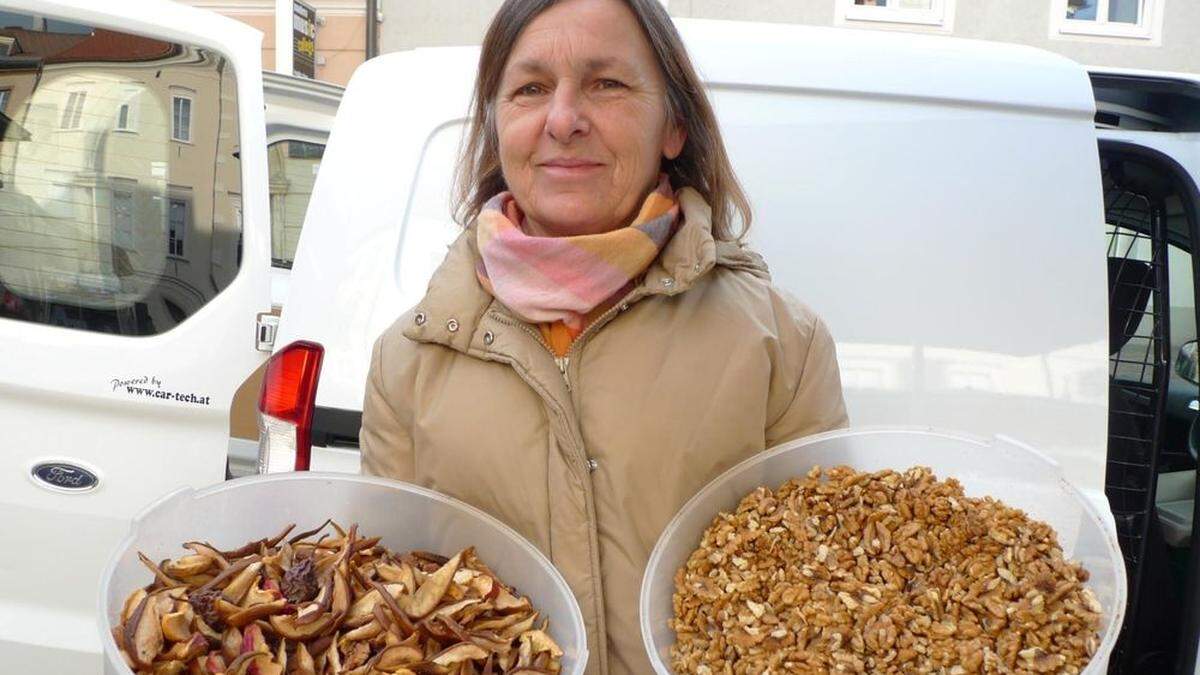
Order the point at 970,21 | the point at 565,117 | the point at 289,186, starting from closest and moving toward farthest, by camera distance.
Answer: the point at 565,117
the point at 289,186
the point at 970,21

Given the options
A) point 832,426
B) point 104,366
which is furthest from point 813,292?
point 104,366

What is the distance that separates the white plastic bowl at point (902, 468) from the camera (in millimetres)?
1244

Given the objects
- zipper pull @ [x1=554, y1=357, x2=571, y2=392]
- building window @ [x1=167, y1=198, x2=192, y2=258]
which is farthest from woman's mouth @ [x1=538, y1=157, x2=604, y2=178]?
building window @ [x1=167, y1=198, x2=192, y2=258]

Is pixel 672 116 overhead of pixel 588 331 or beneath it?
overhead

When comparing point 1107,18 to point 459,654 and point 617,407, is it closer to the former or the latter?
point 617,407

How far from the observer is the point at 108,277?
8.75ft

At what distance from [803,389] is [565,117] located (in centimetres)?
46

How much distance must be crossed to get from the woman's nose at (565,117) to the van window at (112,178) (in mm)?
1559

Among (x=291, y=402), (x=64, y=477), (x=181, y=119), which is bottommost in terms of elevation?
(x=64, y=477)

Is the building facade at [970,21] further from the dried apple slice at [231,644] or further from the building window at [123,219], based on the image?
the dried apple slice at [231,644]

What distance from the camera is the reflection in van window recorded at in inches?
159

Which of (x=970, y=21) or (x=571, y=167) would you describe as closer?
(x=571, y=167)

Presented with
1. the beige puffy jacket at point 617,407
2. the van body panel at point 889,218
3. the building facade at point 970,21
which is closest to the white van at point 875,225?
the van body panel at point 889,218

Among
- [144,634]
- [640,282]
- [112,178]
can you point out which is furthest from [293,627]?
[112,178]
